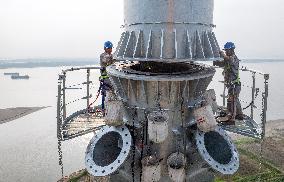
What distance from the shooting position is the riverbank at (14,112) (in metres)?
44.3

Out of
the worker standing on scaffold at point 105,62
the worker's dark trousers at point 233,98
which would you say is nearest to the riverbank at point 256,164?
the worker's dark trousers at point 233,98

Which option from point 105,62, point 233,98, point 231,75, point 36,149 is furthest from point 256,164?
point 36,149

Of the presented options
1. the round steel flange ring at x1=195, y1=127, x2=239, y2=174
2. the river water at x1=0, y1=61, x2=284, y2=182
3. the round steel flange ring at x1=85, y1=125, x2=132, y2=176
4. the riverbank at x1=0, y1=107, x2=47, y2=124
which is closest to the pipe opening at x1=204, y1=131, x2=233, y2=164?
the round steel flange ring at x1=195, y1=127, x2=239, y2=174

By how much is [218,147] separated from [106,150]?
9.42ft

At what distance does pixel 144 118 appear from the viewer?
21.3 feet

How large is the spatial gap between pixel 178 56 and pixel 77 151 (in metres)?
25.8

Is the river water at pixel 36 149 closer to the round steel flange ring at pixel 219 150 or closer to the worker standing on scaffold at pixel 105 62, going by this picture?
the worker standing on scaffold at pixel 105 62

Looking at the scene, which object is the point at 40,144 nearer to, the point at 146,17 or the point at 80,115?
the point at 80,115

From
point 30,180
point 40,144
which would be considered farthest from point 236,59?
point 40,144

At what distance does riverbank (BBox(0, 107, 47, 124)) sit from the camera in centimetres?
4426

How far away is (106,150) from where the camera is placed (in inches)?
274

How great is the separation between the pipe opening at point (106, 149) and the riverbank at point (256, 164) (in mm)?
5968

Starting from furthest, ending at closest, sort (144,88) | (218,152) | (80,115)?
(80,115) → (218,152) → (144,88)

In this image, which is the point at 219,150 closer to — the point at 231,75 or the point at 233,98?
the point at 233,98
